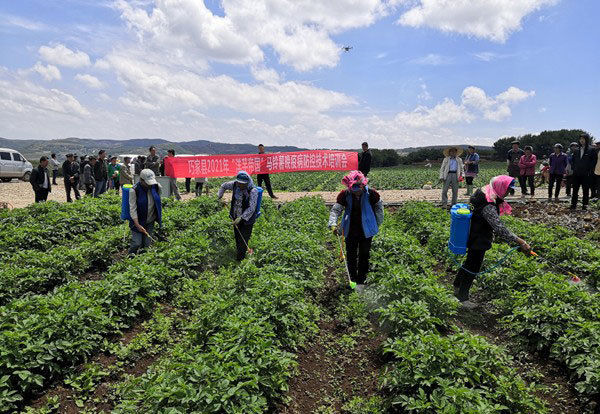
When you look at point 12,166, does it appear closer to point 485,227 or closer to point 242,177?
point 242,177

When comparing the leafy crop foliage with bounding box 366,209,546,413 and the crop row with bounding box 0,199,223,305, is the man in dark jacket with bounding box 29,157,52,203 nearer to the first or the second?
the crop row with bounding box 0,199,223,305

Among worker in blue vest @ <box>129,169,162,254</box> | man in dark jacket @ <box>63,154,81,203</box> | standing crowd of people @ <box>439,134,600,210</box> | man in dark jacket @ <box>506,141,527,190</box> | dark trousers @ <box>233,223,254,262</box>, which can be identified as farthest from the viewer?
man in dark jacket @ <box>63,154,81,203</box>

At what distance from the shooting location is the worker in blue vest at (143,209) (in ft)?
24.5

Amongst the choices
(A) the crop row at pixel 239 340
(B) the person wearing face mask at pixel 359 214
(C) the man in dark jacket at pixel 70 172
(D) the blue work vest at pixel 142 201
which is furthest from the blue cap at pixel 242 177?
(C) the man in dark jacket at pixel 70 172

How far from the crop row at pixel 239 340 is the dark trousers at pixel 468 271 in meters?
2.42

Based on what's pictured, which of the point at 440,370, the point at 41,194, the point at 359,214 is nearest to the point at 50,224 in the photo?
the point at 41,194

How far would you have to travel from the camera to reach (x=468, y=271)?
604cm

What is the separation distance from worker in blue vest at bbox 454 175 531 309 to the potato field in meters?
0.50

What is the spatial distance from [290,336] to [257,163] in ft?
40.5

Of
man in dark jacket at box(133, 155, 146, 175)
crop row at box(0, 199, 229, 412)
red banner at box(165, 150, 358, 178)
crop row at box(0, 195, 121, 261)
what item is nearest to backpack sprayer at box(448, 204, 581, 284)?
crop row at box(0, 199, 229, 412)

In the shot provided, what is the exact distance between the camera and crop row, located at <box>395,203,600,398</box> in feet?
13.4

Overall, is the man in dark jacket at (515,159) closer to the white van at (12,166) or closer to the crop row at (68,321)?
the crop row at (68,321)

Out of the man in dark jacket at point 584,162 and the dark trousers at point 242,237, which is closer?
the dark trousers at point 242,237

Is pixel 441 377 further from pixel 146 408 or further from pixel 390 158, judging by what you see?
pixel 390 158
